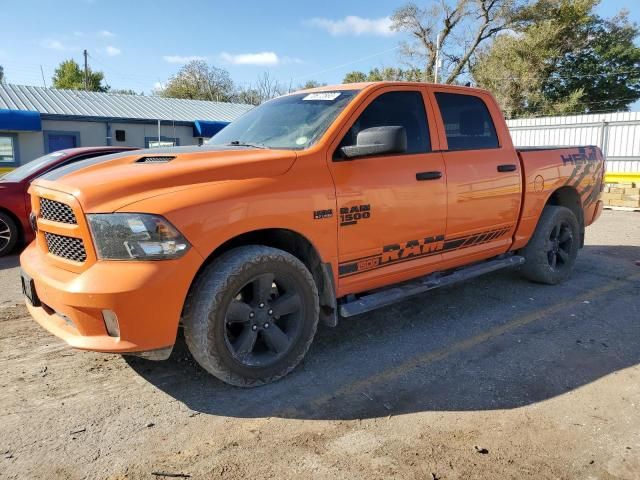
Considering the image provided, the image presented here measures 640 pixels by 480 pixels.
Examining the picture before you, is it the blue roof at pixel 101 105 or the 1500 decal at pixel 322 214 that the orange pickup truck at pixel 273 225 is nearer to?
the 1500 decal at pixel 322 214

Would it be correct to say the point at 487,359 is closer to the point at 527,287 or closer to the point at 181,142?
the point at 527,287

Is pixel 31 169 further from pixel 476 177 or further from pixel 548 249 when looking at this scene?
pixel 548 249

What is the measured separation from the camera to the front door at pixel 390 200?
3584 millimetres

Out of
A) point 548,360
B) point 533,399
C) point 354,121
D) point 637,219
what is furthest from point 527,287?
point 637,219

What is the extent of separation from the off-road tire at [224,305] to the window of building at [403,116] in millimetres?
1251

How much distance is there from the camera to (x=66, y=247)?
10.1 ft

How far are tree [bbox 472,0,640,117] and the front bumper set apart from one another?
1444 inches

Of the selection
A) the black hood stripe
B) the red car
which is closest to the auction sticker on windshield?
the black hood stripe

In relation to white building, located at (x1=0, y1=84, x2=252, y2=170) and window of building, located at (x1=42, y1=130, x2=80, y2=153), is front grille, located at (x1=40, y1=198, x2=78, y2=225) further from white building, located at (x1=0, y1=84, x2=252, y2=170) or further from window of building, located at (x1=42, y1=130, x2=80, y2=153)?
window of building, located at (x1=42, y1=130, x2=80, y2=153)

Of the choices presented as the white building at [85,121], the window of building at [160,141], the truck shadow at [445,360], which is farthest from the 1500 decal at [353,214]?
the window of building at [160,141]

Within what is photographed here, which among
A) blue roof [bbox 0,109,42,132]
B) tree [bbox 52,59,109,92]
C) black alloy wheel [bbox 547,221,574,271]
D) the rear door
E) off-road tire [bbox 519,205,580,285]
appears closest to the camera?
the rear door

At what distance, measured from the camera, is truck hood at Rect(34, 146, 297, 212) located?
9.34ft

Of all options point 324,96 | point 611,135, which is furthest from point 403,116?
point 611,135

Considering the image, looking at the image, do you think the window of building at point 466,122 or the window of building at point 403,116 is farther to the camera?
the window of building at point 466,122
